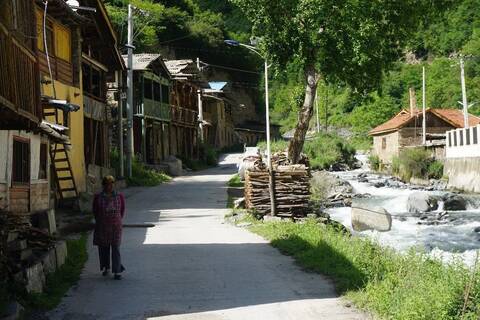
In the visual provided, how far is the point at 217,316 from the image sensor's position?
774 centimetres

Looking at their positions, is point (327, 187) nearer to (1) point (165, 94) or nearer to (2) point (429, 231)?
(2) point (429, 231)

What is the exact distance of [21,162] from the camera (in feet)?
48.7

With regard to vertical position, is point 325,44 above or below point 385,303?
above

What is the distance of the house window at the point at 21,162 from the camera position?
1440cm

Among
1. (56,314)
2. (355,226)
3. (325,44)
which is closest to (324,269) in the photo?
(56,314)

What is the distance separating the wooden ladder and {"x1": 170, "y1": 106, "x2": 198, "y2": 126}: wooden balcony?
2525cm

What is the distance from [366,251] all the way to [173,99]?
38.6 metres

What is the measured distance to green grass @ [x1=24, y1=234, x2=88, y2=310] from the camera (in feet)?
26.7

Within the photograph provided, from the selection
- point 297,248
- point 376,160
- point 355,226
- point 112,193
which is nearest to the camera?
point 112,193

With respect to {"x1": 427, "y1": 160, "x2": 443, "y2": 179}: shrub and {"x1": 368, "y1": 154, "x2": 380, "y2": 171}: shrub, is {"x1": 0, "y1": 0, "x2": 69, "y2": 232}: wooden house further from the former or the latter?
{"x1": 368, "y1": 154, "x2": 380, "y2": 171}: shrub

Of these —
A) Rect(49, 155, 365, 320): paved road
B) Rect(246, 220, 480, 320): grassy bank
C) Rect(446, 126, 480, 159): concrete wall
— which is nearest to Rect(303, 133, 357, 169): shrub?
Rect(446, 126, 480, 159): concrete wall

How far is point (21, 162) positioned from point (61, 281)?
234 inches

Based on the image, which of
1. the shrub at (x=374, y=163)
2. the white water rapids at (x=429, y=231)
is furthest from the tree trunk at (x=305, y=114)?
the shrub at (x=374, y=163)

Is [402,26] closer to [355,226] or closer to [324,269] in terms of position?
[355,226]
